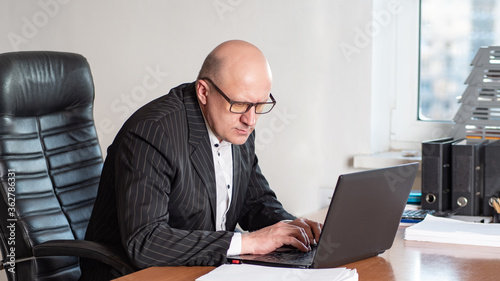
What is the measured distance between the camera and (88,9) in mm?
3264

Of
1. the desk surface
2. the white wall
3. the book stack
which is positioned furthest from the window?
the desk surface

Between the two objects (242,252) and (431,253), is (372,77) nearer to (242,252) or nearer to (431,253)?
(431,253)

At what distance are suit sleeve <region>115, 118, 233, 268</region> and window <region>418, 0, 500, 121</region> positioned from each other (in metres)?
1.56

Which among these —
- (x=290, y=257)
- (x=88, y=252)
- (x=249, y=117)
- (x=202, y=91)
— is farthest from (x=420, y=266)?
(x=88, y=252)

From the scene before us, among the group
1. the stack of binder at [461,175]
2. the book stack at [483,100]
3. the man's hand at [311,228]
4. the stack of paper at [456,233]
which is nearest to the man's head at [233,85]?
the man's hand at [311,228]

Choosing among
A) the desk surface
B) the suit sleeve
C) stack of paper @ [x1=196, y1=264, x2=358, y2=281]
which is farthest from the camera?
the suit sleeve

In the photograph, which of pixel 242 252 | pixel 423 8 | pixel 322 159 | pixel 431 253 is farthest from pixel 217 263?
pixel 423 8

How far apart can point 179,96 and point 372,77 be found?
116cm

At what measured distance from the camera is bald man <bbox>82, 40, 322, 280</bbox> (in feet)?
4.99

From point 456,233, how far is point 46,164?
1226 millimetres

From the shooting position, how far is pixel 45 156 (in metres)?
2.01

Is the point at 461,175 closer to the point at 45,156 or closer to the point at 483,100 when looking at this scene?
the point at 483,100

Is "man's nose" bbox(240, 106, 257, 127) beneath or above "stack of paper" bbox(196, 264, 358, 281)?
above

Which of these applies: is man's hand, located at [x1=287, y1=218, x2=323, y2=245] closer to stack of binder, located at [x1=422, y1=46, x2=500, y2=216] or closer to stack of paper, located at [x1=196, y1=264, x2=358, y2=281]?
stack of paper, located at [x1=196, y1=264, x2=358, y2=281]
